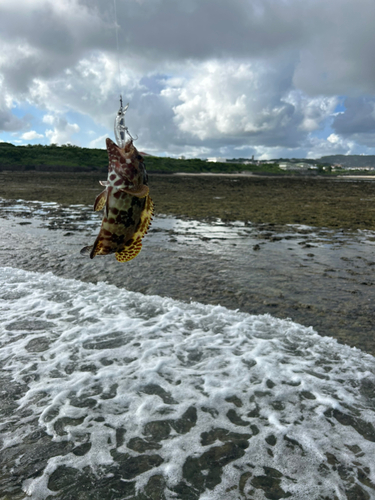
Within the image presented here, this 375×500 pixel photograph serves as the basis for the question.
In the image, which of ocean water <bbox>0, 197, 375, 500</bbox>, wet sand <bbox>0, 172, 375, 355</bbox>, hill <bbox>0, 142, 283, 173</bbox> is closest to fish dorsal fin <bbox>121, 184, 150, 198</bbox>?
ocean water <bbox>0, 197, 375, 500</bbox>

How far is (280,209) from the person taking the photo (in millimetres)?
22594

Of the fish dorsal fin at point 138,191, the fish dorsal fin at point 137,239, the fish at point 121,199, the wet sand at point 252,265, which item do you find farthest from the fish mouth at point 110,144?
the wet sand at point 252,265

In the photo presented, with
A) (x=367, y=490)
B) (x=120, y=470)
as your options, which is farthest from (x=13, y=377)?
(x=367, y=490)

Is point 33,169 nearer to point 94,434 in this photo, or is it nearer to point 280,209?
point 280,209

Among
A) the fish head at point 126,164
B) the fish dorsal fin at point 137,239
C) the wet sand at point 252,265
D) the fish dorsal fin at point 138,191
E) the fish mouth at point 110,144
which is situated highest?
the fish mouth at point 110,144

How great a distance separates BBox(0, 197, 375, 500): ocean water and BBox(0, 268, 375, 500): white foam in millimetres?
20

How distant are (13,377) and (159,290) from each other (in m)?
4.37

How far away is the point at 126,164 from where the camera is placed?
3176 mm

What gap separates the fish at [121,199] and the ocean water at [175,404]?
2.64 metres

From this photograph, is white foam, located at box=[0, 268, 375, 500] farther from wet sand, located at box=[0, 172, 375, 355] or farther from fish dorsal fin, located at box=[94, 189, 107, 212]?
fish dorsal fin, located at box=[94, 189, 107, 212]

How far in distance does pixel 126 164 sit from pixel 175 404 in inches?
147

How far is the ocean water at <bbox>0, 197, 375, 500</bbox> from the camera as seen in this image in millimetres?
4035

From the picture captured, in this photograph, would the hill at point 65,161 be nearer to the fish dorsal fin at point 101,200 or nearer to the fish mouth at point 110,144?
the fish dorsal fin at point 101,200

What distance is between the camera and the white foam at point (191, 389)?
4.27 metres
